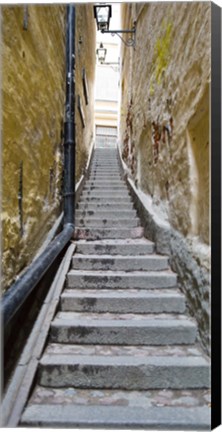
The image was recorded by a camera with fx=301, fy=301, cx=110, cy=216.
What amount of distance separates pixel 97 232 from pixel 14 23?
1.85 metres

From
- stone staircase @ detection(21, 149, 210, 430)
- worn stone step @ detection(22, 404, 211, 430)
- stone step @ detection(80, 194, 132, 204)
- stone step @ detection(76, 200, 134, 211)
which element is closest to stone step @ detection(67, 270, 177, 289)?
stone staircase @ detection(21, 149, 210, 430)

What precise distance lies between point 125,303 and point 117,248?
70 cm

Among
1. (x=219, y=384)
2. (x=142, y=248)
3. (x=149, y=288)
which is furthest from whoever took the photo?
(x=142, y=248)

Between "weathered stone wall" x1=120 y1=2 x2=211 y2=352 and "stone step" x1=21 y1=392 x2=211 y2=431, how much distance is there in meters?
0.34

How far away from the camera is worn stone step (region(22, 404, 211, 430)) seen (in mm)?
1254

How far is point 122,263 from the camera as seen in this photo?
93.0 inches

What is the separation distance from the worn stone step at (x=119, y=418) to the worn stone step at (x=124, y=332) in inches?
16.7

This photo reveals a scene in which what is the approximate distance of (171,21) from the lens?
2.19 m

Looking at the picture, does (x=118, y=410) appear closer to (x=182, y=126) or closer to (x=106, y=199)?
(x=182, y=126)

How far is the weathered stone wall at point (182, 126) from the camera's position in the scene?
1.60 m

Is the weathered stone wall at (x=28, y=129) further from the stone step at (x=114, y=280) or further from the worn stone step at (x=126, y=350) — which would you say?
the worn stone step at (x=126, y=350)

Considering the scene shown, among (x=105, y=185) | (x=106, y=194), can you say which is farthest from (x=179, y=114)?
(x=105, y=185)

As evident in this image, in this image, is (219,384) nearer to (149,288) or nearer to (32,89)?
(149,288)

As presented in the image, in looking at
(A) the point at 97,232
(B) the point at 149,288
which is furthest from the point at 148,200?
(B) the point at 149,288
